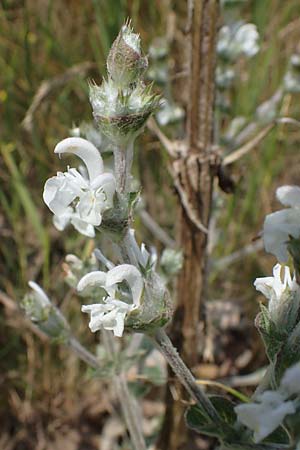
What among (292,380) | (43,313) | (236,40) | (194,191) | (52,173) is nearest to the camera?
(292,380)

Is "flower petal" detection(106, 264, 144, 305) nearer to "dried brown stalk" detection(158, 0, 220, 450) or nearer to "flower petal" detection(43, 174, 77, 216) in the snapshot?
"flower petal" detection(43, 174, 77, 216)

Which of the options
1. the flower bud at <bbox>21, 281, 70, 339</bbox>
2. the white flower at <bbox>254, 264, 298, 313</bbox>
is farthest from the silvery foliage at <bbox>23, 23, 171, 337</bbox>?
the flower bud at <bbox>21, 281, 70, 339</bbox>

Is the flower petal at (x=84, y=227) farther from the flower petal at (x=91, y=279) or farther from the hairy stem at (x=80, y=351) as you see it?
the hairy stem at (x=80, y=351)

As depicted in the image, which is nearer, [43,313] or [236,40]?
[43,313]

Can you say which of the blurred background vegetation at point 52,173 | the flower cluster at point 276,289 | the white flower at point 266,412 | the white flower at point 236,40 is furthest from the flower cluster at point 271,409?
the white flower at point 236,40

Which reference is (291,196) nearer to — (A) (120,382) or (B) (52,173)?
(A) (120,382)


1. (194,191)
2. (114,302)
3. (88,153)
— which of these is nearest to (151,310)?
(114,302)
